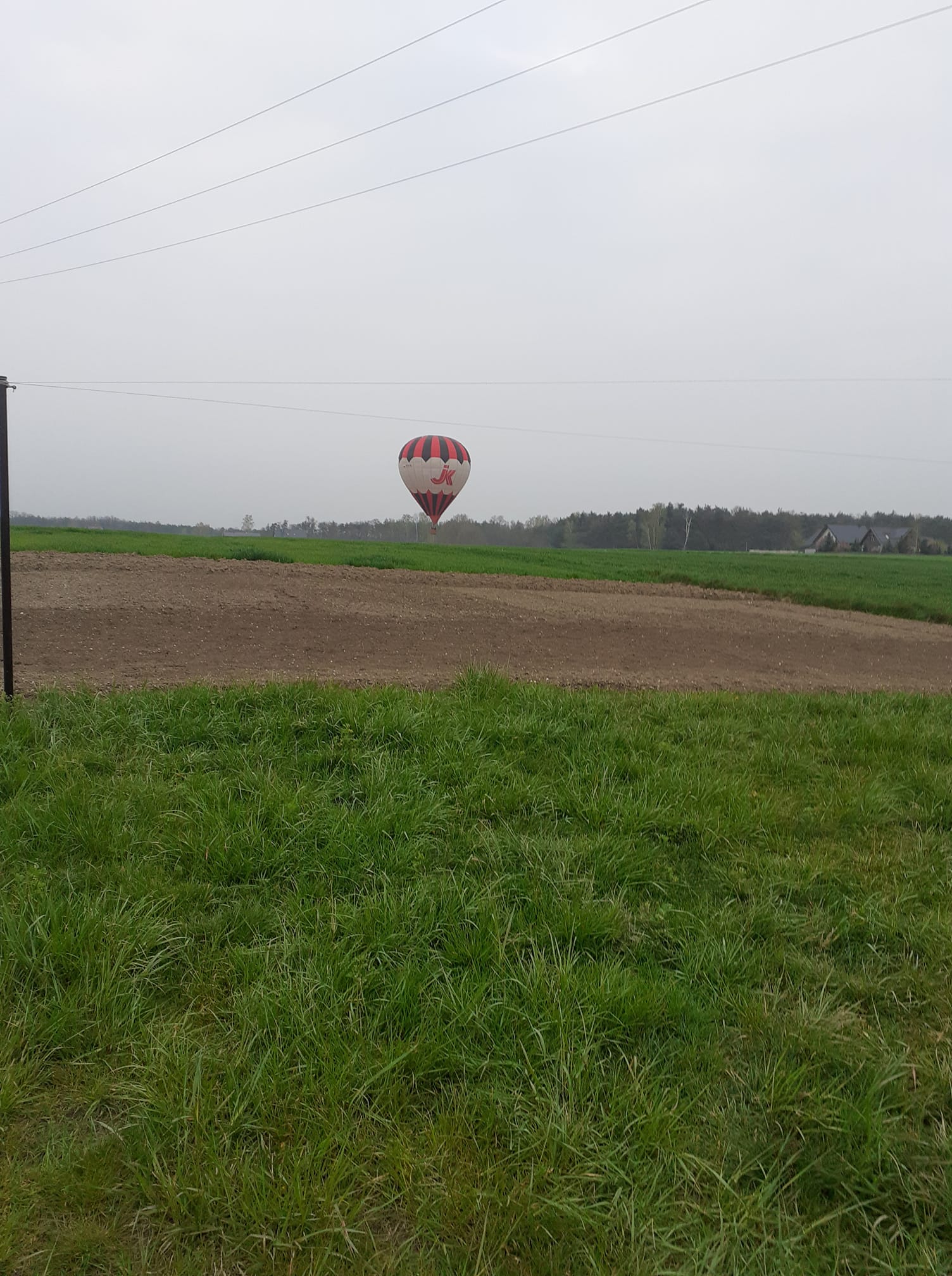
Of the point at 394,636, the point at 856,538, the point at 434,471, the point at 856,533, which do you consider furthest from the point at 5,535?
the point at 856,533

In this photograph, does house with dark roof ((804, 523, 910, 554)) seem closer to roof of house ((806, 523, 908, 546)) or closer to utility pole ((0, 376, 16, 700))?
roof of house ((806, 523, 908, 546))

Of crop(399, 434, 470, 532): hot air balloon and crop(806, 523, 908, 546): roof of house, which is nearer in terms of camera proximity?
crop(399, 434, 470, 532): hot air balloon

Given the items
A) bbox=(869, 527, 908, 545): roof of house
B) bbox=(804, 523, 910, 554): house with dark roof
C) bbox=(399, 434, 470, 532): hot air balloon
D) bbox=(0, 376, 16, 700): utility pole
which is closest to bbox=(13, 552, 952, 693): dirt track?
bbox=(0, 376, 16, 700): utility pole

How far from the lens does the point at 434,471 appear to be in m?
29.4

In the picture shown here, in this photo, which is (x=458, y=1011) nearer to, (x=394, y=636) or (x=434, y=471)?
(x=394, y=636)

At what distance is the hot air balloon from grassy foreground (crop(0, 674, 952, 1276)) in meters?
26.7

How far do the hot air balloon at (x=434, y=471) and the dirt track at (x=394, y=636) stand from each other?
58.9ft

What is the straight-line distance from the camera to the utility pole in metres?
3.78

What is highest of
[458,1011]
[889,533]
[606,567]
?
[889,533]

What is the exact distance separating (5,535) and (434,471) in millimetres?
26238

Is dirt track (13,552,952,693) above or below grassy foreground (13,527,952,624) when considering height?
below

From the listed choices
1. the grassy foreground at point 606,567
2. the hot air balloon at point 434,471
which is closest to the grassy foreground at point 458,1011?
the grassy foreground at point 606,567

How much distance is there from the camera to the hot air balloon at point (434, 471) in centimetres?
2941

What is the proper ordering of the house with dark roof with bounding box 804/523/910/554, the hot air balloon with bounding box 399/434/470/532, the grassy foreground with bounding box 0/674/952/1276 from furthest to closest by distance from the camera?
the house with dark roof with bounding box 804/523/910/554, the hot air balloon with bounding box 399/434/470/532, the grassy foreground with bounding box 0/674/952/1276
